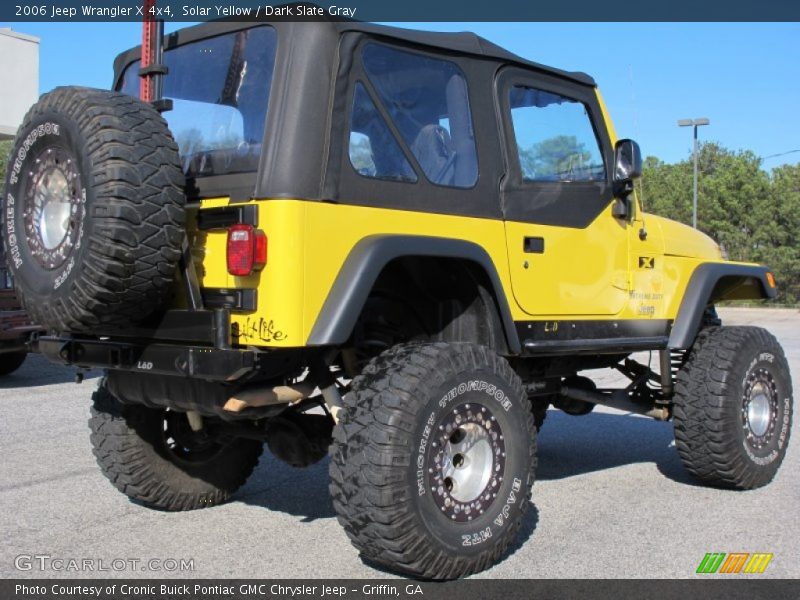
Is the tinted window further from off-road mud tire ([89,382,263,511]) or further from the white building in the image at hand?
the white building

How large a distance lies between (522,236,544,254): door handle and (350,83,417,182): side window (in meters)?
0.76

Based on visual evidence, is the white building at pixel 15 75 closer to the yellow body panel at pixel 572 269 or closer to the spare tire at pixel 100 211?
the spare tire at pixel 100 211

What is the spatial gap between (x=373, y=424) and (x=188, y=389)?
34.3 inches

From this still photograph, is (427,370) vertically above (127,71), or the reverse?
(127,71)

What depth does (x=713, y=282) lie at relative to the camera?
5891 mm

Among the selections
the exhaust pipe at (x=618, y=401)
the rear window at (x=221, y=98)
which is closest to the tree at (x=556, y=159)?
the exhaust pipe at (x=618, y=401)

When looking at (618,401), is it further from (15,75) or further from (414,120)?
(15,75)

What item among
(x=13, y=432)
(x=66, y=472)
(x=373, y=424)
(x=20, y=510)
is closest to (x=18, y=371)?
(x=13, y=432)

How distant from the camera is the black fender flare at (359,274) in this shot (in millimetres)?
3701

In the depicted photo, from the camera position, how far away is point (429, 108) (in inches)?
174

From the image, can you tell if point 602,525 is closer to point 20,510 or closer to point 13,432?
point 20,510

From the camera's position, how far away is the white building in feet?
57.8

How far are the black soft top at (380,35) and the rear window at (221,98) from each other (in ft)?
0.15

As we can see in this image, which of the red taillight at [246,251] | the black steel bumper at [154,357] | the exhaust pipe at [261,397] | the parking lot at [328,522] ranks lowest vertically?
the parking lot at [328,522]
